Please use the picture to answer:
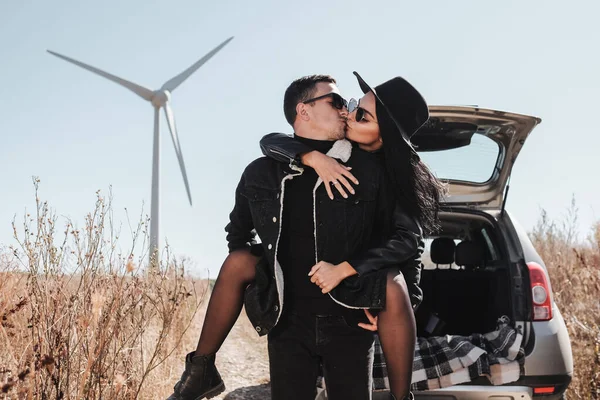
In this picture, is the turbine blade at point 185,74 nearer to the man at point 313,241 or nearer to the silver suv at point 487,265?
the silver suv at point 487,265

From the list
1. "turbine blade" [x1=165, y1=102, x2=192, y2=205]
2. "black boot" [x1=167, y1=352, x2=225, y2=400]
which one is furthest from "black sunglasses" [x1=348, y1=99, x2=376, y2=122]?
"turbine blade" [x1=165, y1=102, x2=192, y2=205]

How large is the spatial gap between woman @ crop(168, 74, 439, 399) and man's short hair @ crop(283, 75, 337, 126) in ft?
0.56

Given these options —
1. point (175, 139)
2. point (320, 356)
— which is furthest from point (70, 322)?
point (175, 139)

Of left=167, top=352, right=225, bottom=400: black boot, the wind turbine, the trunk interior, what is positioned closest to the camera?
left=167, top=352, right=225, bottom=400: black boot

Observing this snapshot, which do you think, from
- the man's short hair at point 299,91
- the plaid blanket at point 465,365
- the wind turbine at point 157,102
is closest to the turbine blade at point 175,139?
the wind turbine at point 157,102

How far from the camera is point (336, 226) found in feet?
6.73

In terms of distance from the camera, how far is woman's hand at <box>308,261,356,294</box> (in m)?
1.96

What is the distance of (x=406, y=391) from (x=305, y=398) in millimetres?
Result: 333

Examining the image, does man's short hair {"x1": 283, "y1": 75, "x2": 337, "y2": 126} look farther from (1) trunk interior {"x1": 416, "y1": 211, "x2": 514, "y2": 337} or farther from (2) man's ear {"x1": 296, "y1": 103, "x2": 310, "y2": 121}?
(1) trunk interior {"x1": 416, "y1": 211, "x2": 514, "y2": 337}

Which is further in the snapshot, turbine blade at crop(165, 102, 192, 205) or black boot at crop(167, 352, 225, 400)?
turbine blade at crop(165, 102, 192, 205)

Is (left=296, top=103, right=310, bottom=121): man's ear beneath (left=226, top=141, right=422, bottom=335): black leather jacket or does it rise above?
above

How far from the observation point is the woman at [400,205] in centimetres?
198

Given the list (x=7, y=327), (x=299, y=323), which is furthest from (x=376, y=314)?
(x=7, y=327)

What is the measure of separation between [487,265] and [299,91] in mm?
2523
